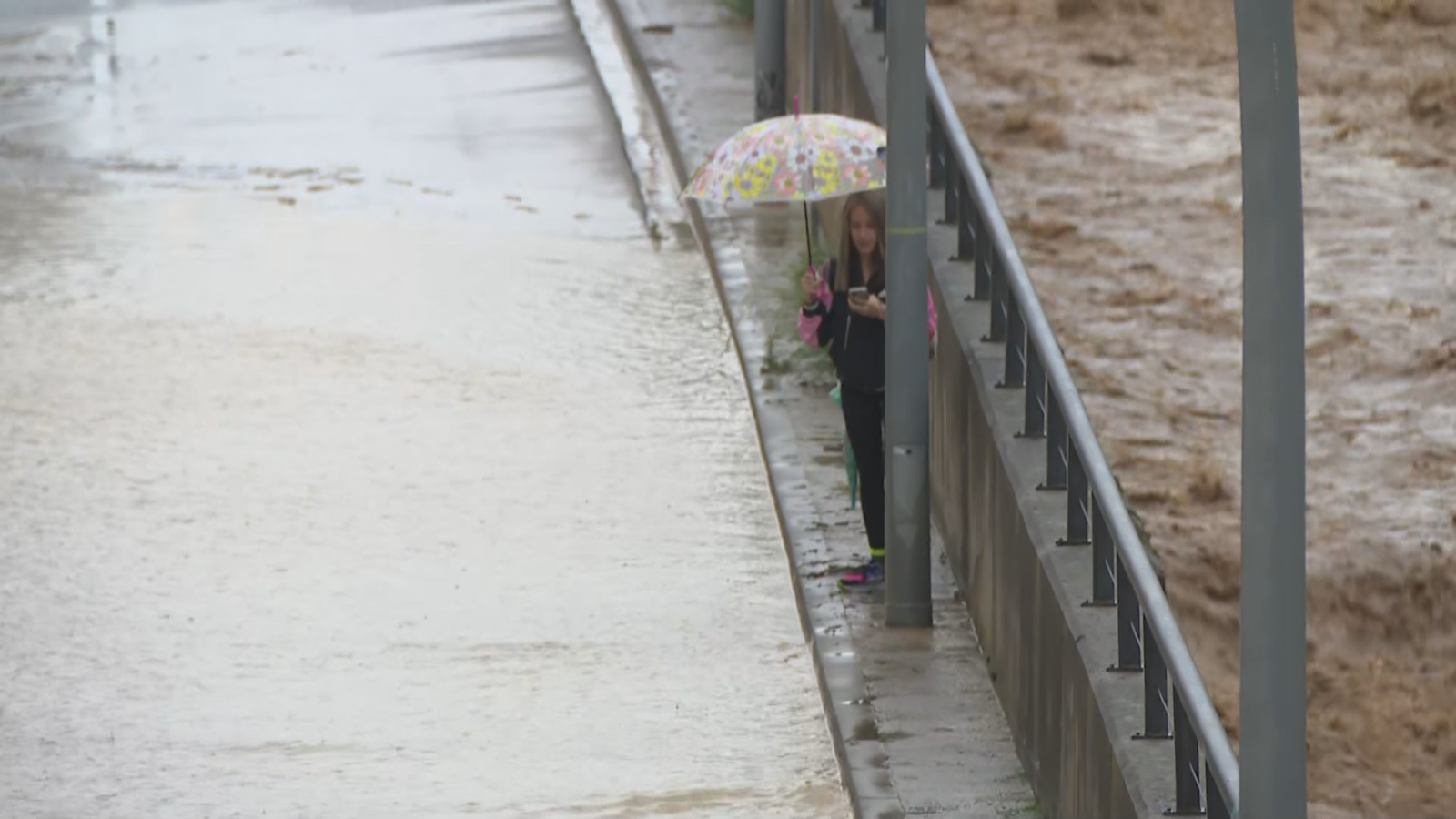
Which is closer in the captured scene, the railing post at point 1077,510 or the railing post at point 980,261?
the railing post at point 1077,510

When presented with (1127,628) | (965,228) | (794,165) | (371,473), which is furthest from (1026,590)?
(371,473)

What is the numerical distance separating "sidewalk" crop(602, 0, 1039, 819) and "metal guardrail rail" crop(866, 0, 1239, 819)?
2.73 ft

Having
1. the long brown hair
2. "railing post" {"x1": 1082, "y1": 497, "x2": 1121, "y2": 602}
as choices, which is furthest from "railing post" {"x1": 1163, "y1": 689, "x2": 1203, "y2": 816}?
the long brown hair

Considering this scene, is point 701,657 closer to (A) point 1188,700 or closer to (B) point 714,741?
(B) point 714,741

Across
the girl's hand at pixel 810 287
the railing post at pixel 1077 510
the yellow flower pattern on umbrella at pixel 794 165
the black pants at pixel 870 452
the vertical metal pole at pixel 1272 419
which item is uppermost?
the vertical metal pole at pixel 1272 419

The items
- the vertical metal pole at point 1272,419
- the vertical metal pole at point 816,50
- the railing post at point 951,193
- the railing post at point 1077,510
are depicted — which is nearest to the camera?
the vertical metal pole at point 1272,419

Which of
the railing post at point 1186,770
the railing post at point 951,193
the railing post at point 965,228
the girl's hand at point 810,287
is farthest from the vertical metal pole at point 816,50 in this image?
the railing post at point 1186,770

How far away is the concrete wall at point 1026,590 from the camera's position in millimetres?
7215

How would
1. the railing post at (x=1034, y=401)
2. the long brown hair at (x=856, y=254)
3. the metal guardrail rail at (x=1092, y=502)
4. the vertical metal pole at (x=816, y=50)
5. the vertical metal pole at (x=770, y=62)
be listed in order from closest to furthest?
the metal guardrail rail at (x=1092, y=502)
the railing post at (x=1034, y=401)
the long brown hair at (x=856, y=254)
the vertical metal pole at (x=816, y=50)
the vertical metal pole at (x=770, y=62)

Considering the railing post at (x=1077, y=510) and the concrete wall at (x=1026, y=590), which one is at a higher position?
the railing post at (x=1077, y=510)

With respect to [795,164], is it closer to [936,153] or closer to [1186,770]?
[936,153]

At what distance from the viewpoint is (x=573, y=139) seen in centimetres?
1762

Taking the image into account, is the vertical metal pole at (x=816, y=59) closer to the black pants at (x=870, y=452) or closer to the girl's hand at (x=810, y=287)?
the black pants at (x=870, y=452)

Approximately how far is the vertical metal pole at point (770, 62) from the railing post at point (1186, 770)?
32.4 feet
